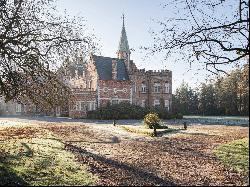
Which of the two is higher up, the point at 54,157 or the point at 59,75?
the point at 59,75

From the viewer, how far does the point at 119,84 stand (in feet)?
205

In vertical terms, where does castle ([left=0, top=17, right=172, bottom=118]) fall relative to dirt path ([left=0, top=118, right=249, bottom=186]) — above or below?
above

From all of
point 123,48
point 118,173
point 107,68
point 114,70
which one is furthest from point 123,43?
point 118,173

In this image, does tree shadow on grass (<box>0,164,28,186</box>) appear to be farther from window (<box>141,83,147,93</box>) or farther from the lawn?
window (<box>141,83,147,93</box>)

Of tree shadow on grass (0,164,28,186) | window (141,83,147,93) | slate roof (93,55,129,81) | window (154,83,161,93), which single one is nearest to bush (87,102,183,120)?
slate roof (93,55,129,81)

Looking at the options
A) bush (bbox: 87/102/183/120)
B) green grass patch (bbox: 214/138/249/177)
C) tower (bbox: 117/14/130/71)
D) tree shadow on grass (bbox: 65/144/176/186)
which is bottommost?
tree shadow on grass (bbox: 65/144/176/186)

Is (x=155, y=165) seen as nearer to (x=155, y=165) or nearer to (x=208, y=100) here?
(x=155, y=165)

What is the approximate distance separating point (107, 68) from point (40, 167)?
50.4 metres

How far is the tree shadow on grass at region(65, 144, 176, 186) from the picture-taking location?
11.0m

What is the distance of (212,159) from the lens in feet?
48.9

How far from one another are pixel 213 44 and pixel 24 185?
33.9 ft

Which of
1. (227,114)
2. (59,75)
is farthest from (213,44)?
(227,114)

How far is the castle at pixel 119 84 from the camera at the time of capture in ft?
193

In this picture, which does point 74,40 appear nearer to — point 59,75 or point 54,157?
point 59,75
